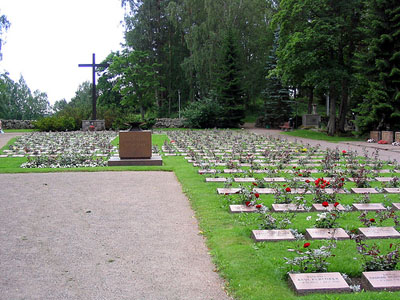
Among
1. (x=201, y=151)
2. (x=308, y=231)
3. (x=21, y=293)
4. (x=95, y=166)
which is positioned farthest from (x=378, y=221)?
(x=201, y=151)

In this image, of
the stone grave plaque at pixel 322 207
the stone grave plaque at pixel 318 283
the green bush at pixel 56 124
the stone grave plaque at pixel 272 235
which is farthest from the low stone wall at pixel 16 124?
the stone grave plaque at pixel 318 283

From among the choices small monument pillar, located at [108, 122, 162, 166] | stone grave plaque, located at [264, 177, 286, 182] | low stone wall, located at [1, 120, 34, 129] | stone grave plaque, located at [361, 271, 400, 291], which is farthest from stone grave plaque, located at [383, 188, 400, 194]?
low stone wall, located at [1, 120, 34, 129]

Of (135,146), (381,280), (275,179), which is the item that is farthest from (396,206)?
(135,146)

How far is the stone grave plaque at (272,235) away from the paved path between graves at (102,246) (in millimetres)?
620

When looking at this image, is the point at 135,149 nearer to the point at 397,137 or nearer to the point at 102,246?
the point at 102,246

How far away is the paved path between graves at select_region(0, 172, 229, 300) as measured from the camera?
3488 mm

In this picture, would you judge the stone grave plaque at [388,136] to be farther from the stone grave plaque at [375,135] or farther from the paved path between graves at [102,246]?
the paved path between graves at [102,246]

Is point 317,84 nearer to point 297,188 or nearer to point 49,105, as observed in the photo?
point 297,188

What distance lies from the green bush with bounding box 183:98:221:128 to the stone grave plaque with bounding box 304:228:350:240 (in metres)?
29.2

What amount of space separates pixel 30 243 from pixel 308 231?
3.19 metres

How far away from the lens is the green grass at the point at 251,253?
11.0ft

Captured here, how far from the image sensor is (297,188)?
7586 mm

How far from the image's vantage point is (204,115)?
34.0 meters

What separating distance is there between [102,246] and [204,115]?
2971 cm
